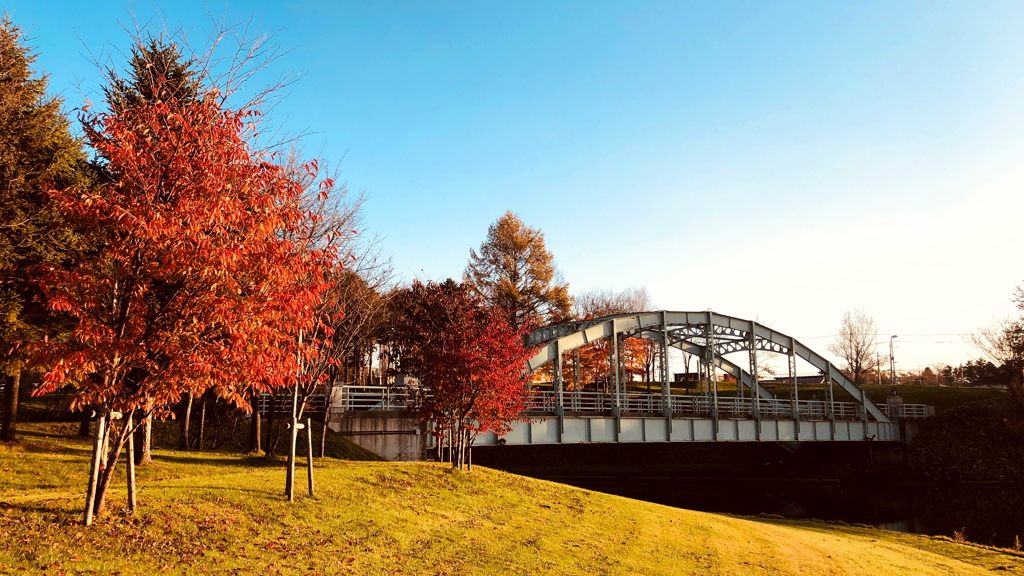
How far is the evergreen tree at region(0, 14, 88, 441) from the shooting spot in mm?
16172

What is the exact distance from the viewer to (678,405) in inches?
1439

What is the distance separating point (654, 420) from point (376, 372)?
34294mm

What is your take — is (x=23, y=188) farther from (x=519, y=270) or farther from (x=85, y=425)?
(x=519, y=270)

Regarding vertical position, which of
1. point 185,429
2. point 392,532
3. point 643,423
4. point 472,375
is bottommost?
point 392,532

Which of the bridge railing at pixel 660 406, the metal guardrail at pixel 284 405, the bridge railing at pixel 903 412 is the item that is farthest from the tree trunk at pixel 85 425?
the bridge railing at pixel 903 412

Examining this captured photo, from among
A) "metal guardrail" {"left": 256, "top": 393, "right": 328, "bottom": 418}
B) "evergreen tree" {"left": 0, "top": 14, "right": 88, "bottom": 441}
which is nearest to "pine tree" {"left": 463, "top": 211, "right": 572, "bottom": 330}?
"metal guardrail" {"left": 256, "top": 393, "right": 328, "bottom": 418}

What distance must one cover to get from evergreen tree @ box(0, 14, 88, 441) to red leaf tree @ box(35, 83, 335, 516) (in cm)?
767

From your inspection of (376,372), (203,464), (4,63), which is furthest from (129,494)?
(376,372)

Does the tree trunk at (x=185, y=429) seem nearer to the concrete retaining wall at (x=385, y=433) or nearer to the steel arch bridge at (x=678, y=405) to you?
the concrete retaining wall at (x=385, y=433)

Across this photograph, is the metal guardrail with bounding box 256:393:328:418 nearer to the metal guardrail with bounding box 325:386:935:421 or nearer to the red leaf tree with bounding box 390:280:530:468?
the metal guardrail with bounding box 325:386:935:421

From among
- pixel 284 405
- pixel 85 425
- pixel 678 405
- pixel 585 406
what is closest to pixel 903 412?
pixel 678 405

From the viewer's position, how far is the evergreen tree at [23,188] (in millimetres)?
16172

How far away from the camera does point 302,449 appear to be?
82.1 feet

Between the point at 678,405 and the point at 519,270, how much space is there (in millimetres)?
16936
